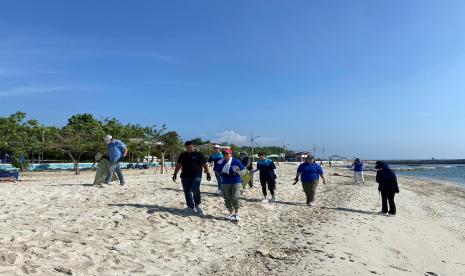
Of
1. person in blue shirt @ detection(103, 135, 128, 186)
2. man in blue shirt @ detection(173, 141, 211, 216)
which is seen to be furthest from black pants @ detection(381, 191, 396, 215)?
person in blue shirt @ detection(103, 135, 128, 186)

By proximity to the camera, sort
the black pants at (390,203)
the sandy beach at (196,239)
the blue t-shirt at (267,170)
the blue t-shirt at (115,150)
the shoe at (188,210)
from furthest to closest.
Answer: the blue t-shirt at (267,170)
the blue t-shirt at (115,150)
the black pants at (390,203)
the shoe at (188,210)
the sandy beach at (196,239)

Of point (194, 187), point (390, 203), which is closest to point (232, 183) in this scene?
point (194, 187)

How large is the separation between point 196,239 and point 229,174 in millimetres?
2171

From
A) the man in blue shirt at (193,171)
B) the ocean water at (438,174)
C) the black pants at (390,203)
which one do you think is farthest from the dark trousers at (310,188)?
the ocean water at (438,174)

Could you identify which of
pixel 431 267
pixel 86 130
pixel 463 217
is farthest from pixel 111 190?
pixel 86 130

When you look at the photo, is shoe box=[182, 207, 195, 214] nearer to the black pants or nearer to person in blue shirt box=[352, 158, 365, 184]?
the black pants

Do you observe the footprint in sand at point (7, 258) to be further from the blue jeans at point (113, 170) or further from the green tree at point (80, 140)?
the green tree at point (80, 140)

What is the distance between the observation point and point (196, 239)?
703 centimetres

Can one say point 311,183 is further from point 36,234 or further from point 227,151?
point 36,234

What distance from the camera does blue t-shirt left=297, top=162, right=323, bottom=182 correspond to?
11977 millimetres

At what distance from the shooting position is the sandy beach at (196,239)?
5430mm

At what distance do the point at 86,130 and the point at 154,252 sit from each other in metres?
32.0

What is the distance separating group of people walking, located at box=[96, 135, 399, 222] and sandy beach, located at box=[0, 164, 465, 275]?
506 mm

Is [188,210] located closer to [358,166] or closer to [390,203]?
[390,203]
